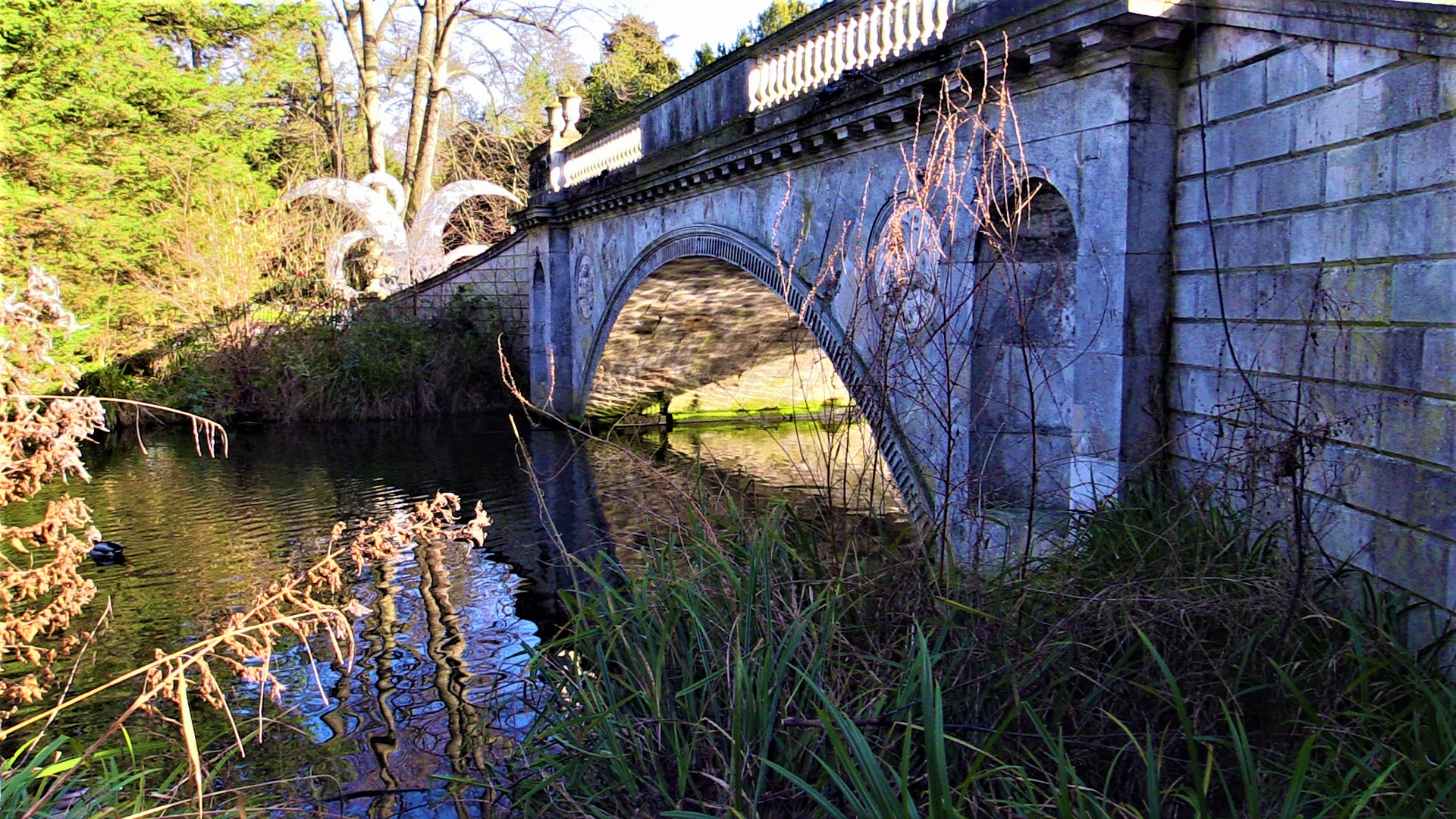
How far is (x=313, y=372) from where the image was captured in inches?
590

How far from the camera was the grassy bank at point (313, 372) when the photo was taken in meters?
14.6

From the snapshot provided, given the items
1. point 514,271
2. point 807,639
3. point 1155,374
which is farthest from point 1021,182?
point 514,271

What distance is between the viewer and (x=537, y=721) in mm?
3588

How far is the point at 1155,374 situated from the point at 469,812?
11.2 feet

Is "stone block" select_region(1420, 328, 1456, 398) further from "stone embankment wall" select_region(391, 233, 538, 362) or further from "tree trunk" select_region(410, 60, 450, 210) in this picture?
"tree trunk" select_region(410, 60, 450, 210)

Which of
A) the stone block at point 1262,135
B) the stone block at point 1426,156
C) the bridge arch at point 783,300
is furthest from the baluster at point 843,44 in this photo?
the stone block at point 1426,156

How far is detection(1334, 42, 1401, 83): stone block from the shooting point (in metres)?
3.58

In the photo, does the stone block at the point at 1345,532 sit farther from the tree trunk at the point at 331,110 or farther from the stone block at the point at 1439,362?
the tree trunk at the point at 331,110

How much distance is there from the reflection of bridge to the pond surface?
30.9 inches

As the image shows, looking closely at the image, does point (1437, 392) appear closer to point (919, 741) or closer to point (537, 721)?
point (919, 741)

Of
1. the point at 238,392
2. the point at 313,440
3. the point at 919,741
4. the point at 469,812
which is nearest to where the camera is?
the point at 919,741


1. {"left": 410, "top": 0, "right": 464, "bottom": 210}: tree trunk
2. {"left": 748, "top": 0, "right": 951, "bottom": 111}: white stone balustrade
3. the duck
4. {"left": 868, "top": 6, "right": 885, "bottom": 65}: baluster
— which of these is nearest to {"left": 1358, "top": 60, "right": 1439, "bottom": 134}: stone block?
{"left": 748, "top": 0, "right": 951, "bottom": 111}: white stone balustrade

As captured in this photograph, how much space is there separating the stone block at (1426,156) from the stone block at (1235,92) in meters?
0.88

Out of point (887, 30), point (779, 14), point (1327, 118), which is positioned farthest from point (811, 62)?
point (779, 14)
